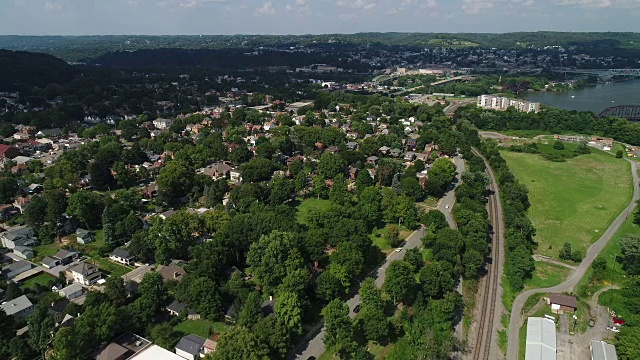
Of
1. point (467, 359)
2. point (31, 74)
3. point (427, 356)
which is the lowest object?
point (467, 359)

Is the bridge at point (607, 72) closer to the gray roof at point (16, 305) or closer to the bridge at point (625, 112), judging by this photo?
the bridge at point (625, 112)

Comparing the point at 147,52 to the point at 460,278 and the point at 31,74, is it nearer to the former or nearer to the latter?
the point at 31,74

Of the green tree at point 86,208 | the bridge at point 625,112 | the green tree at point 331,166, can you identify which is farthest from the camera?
the bridge at point 625,112

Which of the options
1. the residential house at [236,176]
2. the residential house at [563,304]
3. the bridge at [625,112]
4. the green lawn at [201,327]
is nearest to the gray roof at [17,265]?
the green lawn at [201,327]

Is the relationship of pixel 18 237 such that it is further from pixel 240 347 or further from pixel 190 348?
pixel 240 347

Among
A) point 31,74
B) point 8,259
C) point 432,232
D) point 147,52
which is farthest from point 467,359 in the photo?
point 147,52

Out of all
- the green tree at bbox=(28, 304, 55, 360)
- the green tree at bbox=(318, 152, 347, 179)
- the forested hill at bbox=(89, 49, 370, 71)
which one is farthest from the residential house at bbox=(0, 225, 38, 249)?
the forested hill at bbox=(89, 49, 370, 71)

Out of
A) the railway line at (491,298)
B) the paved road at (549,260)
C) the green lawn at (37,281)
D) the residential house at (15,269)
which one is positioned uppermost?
the residential house at (15,269)
